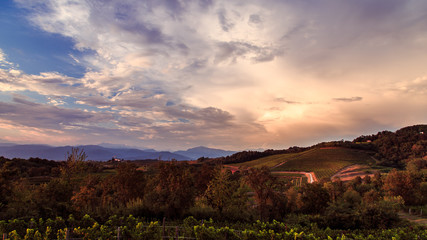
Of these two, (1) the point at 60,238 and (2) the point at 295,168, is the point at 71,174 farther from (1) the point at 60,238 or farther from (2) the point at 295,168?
(2) the point at 295,168

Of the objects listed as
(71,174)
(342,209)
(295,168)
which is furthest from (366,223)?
(295,168)

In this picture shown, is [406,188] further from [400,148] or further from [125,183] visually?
[400,148]

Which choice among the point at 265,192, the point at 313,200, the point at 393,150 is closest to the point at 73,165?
the point at 265,192

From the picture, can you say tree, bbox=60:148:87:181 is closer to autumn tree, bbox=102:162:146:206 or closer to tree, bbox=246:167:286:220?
autumn tree, bbox=102:162:146:206

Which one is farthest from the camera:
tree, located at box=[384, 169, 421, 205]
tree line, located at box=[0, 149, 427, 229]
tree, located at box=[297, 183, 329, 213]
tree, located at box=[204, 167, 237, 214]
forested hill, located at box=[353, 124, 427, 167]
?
forested hill, located at box=[353, 124, 427, 167]

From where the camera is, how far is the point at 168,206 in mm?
25672

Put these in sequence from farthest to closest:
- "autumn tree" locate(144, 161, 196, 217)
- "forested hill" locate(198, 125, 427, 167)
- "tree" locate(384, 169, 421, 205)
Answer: "forested hill" locate(198, 125, 427, 167) < "tree" locate(384, 169, 421, 205) < "autumn tree" locate(144, 161, 196, 217)

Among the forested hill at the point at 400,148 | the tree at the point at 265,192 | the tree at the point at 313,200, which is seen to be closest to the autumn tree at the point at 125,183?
the tree at the point at 265,192

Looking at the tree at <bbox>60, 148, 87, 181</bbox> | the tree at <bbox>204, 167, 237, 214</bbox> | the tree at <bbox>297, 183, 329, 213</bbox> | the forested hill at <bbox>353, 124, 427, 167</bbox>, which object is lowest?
the tree at <bbox>297, 183, 329, 213</bbox>

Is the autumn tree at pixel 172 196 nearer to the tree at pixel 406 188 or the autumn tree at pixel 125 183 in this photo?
the autumn tree at pixel 125 183

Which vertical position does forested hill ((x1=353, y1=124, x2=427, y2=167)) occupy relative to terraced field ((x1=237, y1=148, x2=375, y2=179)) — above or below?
above

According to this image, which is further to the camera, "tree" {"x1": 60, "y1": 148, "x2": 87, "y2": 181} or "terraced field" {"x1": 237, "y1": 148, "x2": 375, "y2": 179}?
"terraced field" {"x1": 237, "y1": 148, "x2": 375, "y2": 179}

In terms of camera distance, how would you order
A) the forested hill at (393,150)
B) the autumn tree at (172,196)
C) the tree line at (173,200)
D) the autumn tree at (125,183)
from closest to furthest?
the tree line at (173,200)
the autumn tree at (172,196)
the autumn tree at (125,183)
the forested hill at (393,150)

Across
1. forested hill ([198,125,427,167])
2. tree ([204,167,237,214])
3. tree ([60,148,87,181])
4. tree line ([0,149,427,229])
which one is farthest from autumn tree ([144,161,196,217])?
forested hill ([198,125,427,167])
